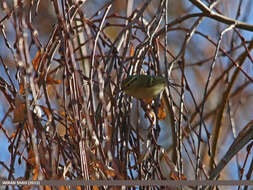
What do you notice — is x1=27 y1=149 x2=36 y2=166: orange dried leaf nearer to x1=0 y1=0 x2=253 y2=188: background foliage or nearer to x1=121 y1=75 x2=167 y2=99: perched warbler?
x1=0 y1=0 x2=253 y2=188: background foliage

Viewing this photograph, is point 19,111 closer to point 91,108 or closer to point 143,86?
point 91,108

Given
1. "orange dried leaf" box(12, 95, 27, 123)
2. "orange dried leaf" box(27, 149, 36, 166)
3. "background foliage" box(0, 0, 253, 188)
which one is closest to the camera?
"background foliage" box(0, 0, 253, 188)

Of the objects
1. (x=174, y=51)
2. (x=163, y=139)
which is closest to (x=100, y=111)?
(x=163, y=139)

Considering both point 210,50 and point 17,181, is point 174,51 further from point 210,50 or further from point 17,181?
point 17,181

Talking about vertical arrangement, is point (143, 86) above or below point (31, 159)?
above

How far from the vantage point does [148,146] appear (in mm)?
1268

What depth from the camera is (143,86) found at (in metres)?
1.28

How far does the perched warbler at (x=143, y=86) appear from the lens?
1.29m

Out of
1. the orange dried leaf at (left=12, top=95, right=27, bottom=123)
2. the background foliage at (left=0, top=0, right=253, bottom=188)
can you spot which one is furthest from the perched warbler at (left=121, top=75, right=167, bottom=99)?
the orange dried leaf at (left=12, top=95, right=27, bottom=123)

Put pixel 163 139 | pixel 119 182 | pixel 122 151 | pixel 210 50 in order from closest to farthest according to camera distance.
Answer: pixel 119 182
pixel 122 151
pixel 163 139
pixel 210 50

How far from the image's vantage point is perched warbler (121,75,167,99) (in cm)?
129

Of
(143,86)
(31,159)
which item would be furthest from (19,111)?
(143,86)

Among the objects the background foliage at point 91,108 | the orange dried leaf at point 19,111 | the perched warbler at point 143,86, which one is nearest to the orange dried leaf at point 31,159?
the background foliage at point 91,108

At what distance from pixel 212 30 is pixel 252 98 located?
0.61 metres
